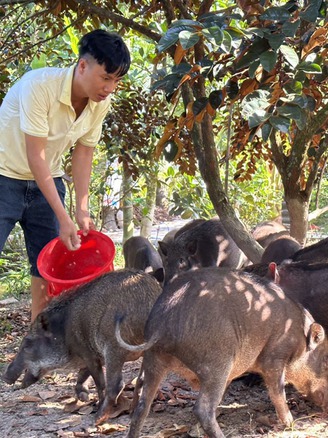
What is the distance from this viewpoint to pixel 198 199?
7.96 m

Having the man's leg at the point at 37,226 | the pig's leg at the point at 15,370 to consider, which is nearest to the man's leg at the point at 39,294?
the man's leg at the point at 37,226

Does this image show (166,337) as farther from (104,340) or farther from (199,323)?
(104,340)

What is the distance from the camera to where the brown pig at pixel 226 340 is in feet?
10.7

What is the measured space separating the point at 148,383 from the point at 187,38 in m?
1.63

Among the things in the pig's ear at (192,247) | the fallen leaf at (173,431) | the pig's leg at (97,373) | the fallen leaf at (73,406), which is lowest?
the fallen leaf at (173,431)

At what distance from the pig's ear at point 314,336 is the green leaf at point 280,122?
3.82 ft

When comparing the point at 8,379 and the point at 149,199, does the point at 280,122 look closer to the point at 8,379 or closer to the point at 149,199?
the point at 8,379

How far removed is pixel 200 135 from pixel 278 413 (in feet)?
7.24

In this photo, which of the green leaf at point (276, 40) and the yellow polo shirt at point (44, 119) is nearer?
the green leaf at point (276, 40)

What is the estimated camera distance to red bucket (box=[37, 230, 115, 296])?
435 cm

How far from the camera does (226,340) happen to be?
331 centimetres

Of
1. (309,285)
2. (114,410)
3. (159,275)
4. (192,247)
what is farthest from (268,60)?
(192,247)

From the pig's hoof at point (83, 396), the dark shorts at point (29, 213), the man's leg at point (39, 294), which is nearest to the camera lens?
the pig's hoof at point (83, 396)

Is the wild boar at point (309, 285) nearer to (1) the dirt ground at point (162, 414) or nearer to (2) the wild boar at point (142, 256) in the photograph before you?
(1) the dirt ground at point (162, 414)
